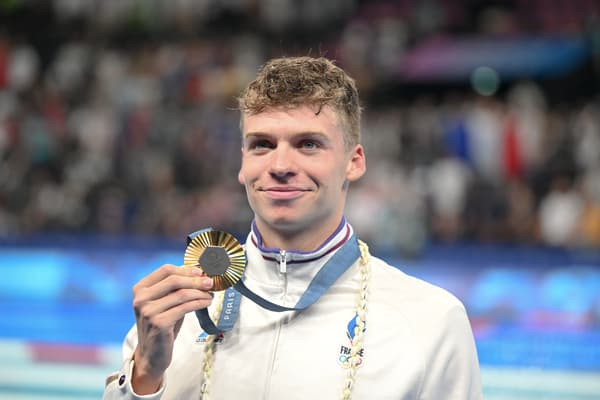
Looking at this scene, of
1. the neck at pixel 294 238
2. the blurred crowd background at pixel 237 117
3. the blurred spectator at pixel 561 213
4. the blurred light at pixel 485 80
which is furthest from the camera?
the blurred light at pixel 485 80

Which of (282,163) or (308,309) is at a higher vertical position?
(282,163)

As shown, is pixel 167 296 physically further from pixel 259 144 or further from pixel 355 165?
pixel 355 165

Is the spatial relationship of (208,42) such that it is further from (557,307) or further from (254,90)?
(254,90)

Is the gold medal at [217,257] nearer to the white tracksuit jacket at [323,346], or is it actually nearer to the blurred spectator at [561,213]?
the white tracksuit jacket at [323,346]

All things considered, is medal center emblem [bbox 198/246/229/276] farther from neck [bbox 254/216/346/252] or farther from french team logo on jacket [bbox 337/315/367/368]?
french team logo on jacket [bbox 337/315/367/368]

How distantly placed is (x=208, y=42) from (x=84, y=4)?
244 centimetres

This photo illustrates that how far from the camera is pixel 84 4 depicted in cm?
1483

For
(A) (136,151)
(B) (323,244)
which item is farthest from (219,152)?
(B) (323,244)

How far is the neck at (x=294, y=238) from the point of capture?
2436 mm

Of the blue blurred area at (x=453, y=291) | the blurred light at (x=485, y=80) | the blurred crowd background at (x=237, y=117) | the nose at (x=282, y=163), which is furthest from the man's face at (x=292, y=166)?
the blurred light at (x=485, y=80)

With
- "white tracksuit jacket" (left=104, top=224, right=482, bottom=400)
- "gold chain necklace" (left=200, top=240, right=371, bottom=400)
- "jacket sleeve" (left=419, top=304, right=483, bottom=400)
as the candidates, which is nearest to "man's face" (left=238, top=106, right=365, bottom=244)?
"white tracksuit jacket" (left=104, top=224, right=482, bottom=400)

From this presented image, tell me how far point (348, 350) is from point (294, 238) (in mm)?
316

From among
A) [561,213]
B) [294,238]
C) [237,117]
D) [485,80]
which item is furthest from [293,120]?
[485,80]

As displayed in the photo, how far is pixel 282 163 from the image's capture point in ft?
7.71
